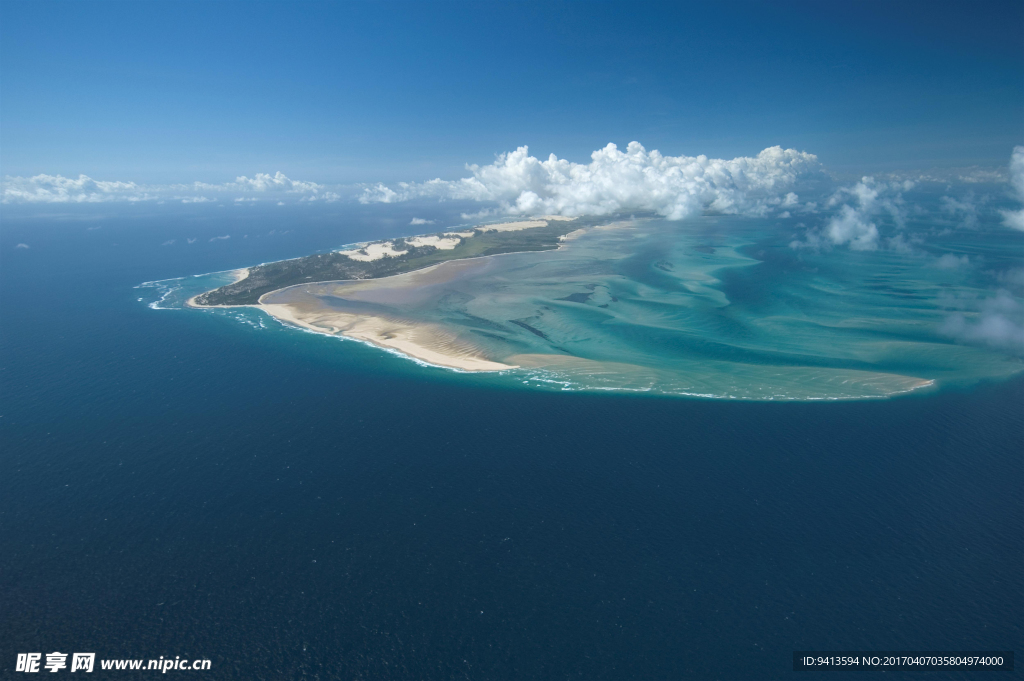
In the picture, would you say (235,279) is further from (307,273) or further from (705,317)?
(705,317)

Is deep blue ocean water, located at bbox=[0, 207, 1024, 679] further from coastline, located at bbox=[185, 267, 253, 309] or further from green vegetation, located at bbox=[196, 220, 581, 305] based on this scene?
green vegetation, located at bbox=[196, 220, 581, 305]

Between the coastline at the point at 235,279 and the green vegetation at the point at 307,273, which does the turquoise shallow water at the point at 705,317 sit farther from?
the green vegetation at the point at 307,273

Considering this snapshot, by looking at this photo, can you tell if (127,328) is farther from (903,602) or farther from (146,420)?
(903,602)

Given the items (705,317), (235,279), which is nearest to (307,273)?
(235,279)

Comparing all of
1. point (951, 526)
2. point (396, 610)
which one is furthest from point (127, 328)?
point (951, 526)

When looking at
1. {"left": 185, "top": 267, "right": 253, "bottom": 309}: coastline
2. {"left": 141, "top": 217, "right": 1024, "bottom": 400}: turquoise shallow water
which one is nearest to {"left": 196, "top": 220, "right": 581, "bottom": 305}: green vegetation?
{"left": 185, "top": 267, "right": 253, "bottom": 309}: coastline
